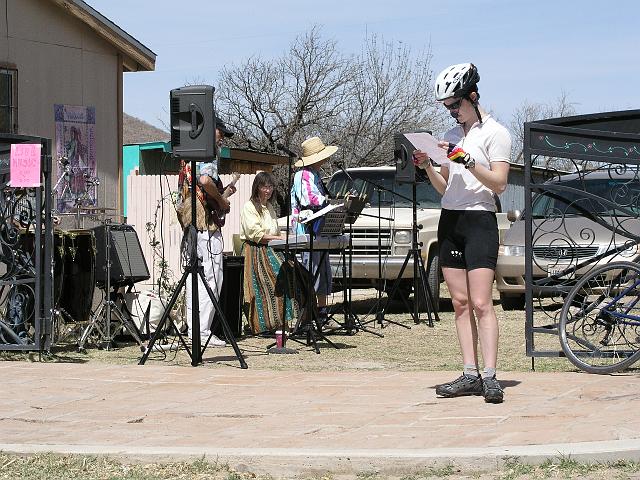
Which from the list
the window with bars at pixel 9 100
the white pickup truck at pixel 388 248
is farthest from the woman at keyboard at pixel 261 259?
the window with bars at pixel 9 100

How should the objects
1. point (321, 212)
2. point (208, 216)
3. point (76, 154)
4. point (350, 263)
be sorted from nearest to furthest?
point (321, 212) < point (208, 216) < point (350, 263) < point (76, 154)

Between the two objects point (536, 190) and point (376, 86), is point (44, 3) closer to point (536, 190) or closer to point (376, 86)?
point (536, 190)

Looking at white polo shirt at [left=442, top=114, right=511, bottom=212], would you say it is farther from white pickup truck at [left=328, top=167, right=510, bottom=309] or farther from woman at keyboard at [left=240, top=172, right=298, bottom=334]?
white pickup truck at [left=328, top=167, right=510, bottom=309]

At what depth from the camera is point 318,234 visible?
11.1 meters

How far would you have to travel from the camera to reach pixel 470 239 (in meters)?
7.37

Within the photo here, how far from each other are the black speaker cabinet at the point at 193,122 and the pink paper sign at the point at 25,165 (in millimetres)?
1160

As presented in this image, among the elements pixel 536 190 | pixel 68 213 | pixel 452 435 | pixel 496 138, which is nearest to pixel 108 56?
pixel 68 213

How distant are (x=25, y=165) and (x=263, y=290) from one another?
3216mm

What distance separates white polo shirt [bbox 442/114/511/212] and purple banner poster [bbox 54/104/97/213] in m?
7.16

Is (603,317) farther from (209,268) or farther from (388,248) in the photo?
(388,248)

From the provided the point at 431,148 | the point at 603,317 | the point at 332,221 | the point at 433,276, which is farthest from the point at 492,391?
the point at 433,276

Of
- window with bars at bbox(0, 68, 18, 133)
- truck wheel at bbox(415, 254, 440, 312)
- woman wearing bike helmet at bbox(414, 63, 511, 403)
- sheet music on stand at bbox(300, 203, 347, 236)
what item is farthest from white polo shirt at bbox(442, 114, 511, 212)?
window with bars at bbox(0, 68, 18, 133)

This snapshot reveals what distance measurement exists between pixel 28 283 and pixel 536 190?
4.34 meters

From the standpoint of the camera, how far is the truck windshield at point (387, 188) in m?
15.4
